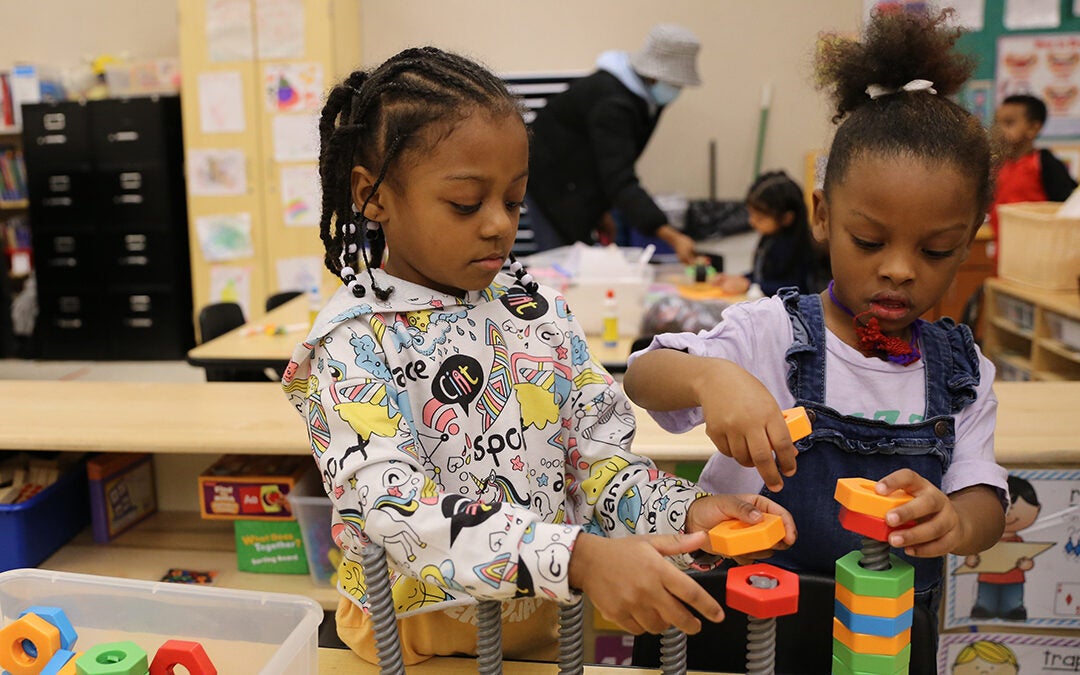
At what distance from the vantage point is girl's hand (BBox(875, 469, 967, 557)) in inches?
29.9

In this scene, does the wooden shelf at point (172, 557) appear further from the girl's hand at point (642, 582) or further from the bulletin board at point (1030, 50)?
the bulletin board at point (1030, 50)

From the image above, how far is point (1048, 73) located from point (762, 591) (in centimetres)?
578

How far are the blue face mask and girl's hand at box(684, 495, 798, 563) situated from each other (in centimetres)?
350

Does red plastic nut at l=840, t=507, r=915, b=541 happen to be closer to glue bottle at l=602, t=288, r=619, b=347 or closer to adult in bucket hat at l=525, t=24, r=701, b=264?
glue bottle at l=602, t=288, r=619, b=347

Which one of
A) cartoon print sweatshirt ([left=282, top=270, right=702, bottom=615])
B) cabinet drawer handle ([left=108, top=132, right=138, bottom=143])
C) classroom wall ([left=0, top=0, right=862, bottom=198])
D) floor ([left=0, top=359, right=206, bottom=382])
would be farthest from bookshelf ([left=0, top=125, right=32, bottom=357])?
cartoon print sweatshirt ([left=282, top=270, right=702, bottom=615])

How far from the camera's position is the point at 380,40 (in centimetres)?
622

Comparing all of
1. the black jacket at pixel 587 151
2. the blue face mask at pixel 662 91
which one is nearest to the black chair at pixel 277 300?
the black jacket at pixel 587 151

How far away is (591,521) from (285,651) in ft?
1.29

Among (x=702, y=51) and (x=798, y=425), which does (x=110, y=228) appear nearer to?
(x=702, y=51)

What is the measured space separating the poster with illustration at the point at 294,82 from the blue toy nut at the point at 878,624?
17.3ft

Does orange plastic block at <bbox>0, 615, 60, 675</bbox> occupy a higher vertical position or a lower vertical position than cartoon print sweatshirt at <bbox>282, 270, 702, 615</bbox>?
lower

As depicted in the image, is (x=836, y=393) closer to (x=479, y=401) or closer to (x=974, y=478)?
(x=974, y=478)

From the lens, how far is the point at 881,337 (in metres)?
1.11

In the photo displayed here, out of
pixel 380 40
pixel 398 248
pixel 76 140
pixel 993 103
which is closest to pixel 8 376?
pixel 76 140
